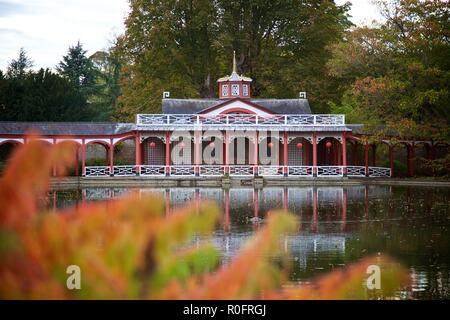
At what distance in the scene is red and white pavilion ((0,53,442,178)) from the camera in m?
39.0

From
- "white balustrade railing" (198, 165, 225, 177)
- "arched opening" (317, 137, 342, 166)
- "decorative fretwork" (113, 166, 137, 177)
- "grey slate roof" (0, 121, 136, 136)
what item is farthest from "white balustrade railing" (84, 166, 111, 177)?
"arched opening" (317, 137, 342, 166)

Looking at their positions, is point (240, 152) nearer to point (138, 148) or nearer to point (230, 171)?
point (230, 171)

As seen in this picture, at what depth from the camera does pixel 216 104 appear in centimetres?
4303

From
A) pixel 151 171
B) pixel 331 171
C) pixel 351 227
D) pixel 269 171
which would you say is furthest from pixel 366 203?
pixel 151 171

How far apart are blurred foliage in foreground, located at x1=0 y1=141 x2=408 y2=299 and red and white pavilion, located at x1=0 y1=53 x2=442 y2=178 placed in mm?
35250

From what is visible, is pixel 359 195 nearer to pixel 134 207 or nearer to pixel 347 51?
pixel 347 51

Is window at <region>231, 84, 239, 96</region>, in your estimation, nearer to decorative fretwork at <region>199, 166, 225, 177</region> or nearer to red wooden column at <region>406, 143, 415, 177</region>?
decorative fretwork at <region>199, 166, 225, 177</region>

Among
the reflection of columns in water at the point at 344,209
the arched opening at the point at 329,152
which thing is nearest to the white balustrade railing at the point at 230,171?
the arched opening at the point at 329,152

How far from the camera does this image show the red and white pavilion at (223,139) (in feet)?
128

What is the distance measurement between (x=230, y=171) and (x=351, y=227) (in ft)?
70.7
